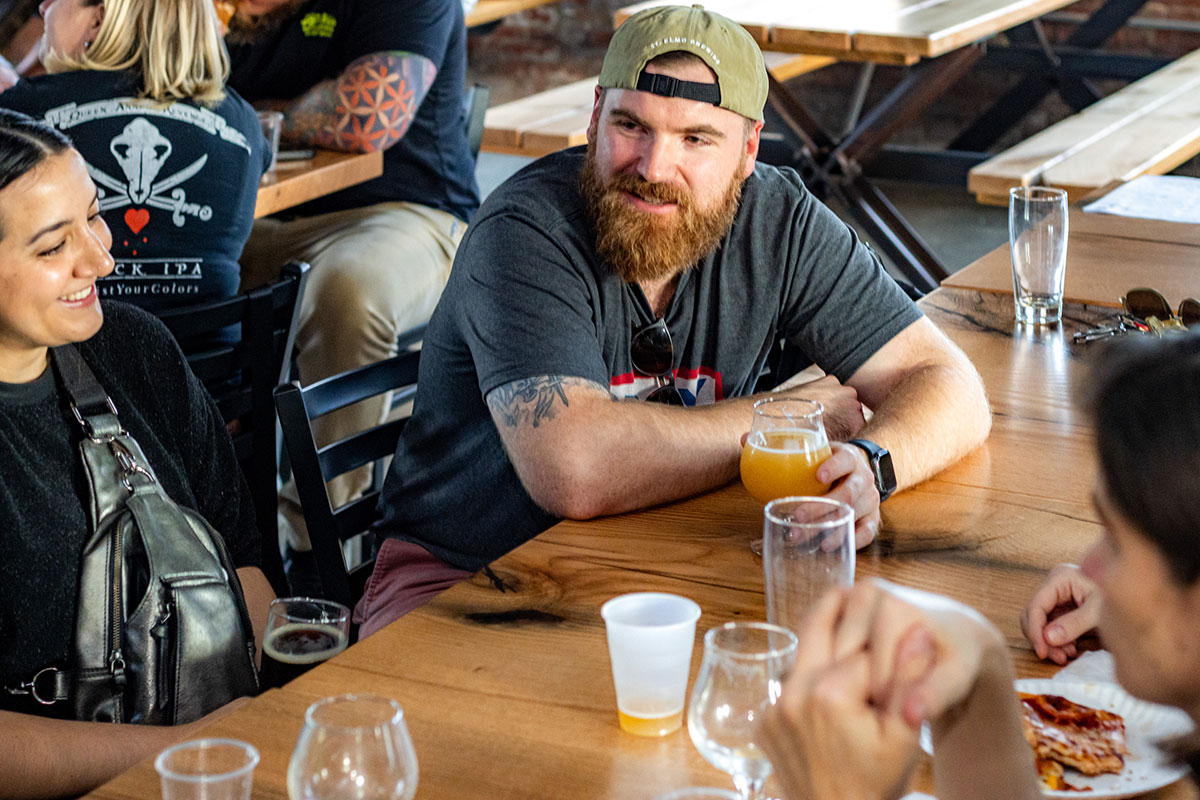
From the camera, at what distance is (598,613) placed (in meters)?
1.39

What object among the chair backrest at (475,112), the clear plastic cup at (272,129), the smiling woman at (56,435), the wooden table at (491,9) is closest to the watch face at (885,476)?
the smiling woman at (56,435)

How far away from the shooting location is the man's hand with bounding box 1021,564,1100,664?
1.30 meters

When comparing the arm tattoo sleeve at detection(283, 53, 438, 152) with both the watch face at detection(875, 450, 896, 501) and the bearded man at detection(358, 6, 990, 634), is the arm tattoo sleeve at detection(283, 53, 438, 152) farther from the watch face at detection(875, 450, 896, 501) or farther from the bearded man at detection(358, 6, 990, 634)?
the watch face at detection(875, 450, 896, 501)

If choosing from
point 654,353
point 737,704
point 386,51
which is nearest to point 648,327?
point 654,353

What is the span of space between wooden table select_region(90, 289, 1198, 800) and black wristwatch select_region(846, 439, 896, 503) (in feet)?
0.08

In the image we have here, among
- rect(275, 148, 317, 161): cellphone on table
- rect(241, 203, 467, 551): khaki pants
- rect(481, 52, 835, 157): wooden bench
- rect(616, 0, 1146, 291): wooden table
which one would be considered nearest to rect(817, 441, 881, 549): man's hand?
rect(241, 203, 467, 551): khaki pants

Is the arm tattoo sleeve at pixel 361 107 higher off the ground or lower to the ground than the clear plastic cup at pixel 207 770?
higher

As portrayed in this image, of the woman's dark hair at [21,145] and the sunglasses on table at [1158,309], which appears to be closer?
the woman's dark hair at [21,145]

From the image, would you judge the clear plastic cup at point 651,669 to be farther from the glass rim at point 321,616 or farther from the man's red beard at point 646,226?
the man's red beard at point 646,226

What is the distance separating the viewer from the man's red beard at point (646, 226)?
6.37ft

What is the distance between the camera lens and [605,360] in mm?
1993

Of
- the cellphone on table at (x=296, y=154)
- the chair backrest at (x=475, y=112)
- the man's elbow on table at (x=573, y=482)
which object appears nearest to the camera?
the man's elbow on table at (x=573, y=482)

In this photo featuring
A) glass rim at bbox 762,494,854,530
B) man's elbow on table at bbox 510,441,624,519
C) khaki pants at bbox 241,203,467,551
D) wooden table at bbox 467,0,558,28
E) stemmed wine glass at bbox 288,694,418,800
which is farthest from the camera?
wooden table at bbox 467,0,558,28

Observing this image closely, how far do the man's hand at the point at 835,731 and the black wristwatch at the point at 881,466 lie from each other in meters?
0.79
